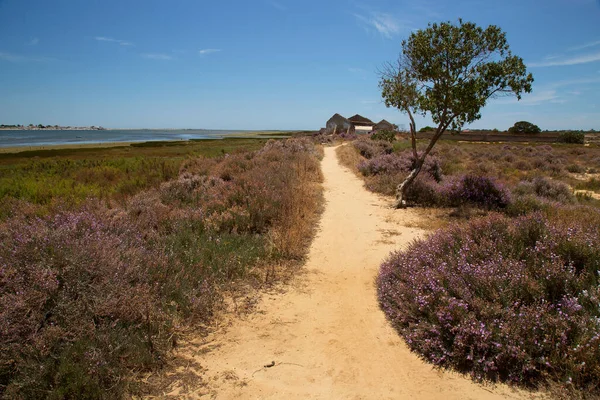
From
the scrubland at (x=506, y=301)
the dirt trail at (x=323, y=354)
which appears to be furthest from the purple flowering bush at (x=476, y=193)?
the scrubland at (x=506, y=301)

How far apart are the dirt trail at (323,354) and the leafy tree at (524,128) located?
261 ft

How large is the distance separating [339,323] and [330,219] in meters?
5.62

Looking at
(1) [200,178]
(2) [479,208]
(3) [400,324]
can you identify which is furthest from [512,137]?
(3) [400,324]

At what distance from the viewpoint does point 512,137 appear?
59125 mm

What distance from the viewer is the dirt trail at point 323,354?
3.26 metres

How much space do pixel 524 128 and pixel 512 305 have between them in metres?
83.7

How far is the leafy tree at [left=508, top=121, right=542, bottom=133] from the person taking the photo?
230ft

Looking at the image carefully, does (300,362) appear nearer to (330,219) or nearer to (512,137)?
(330,219)

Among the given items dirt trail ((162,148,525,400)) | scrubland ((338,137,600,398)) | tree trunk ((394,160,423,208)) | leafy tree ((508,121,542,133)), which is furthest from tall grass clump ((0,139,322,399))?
leafy tree ((508,121,542,133))

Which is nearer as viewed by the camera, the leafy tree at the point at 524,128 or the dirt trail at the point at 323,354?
the dirt trail at the point at 323,354

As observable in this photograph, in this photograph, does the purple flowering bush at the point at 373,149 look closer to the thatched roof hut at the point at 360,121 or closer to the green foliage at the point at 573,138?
the thatched roof hut at the point at 360,121

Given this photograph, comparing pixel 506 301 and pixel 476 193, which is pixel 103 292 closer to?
pixel 506 301

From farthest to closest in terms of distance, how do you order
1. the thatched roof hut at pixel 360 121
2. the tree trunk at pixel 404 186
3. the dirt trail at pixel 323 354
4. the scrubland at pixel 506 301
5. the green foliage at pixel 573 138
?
the thatched roof hut at pixel 360 121, the green foliage at pixel 573 138, the tree trunk at pixel 404 186, the dirt trail at pixel 323 354, the scrubland at pixel 506 301

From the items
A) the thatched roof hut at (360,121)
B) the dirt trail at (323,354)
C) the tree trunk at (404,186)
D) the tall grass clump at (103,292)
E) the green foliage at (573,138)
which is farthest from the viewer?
the thatched roof hut at (360,121)
